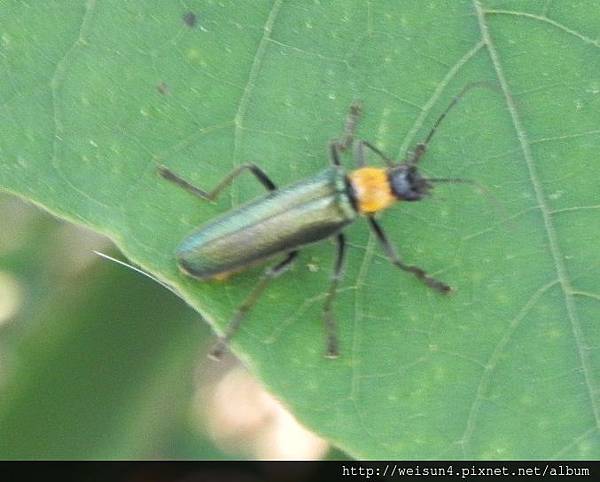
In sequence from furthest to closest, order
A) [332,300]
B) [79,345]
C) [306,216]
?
[79,345] → [306,216] → [332,300]

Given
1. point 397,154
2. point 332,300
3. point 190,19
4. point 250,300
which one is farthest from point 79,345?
point 397,154

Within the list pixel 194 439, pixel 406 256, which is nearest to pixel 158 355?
pixel 194 439

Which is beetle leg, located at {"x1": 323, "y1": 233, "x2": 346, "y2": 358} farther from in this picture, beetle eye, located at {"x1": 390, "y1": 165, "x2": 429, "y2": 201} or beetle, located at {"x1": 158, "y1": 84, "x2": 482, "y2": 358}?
beetle eye, located at {"x1": 390, "y1": 165, "x2": 429, "y2": 201}

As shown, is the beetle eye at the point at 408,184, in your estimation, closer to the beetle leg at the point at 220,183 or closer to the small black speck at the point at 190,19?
the beetle leg at the point at 220,183

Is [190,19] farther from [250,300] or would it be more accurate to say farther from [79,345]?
A: [79,345]

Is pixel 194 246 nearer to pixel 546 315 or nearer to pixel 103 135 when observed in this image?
pixel 103 135

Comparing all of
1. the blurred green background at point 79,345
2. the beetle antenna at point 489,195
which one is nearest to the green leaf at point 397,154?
the beetle antenna at point 489,195

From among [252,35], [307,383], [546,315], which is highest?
[252,35]

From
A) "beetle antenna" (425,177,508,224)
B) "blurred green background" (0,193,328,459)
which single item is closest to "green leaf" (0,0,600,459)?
"beetle antenna" (425,177,508,224)
